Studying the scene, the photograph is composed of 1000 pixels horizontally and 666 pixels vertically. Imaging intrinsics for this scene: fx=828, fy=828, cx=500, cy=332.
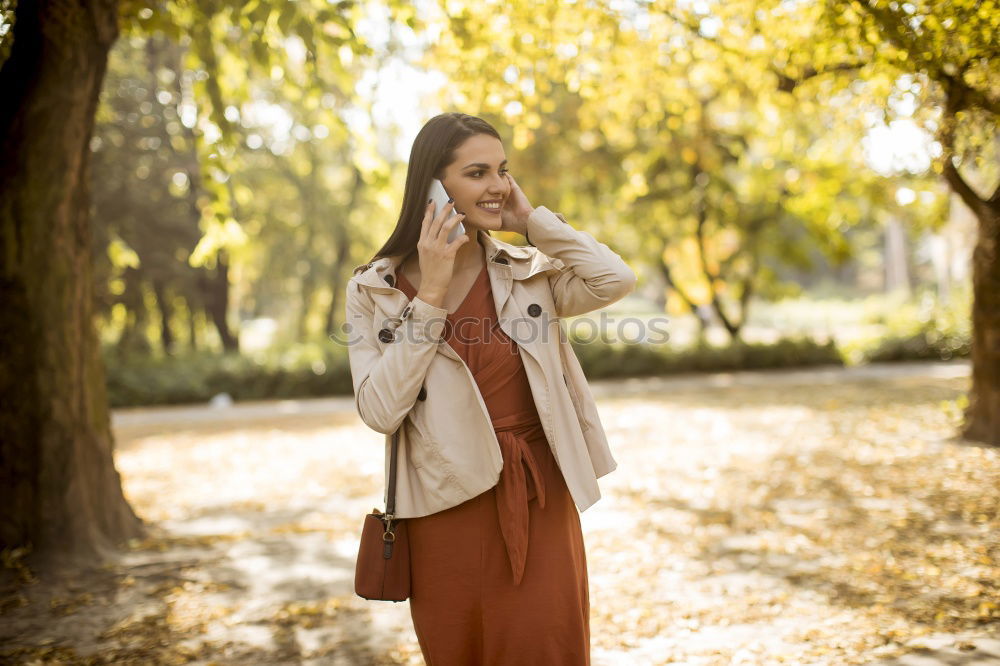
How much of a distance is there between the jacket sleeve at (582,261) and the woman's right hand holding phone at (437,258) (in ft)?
1.03

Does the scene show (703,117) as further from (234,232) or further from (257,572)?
(257,572)

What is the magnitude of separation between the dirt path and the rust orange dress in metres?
1.78

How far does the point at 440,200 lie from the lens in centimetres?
264

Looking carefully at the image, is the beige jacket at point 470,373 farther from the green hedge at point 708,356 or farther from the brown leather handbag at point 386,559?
the green hedge at point 708,356

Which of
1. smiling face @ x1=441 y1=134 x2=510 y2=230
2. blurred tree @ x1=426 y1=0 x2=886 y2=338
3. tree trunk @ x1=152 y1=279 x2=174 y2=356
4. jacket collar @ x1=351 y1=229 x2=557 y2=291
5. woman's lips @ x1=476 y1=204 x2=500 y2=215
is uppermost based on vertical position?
blurred tree @ x1=426 y1=0 x2=886 y2=338

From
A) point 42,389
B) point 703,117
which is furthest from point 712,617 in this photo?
point 703,117

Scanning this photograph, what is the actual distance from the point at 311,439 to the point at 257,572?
266 inches

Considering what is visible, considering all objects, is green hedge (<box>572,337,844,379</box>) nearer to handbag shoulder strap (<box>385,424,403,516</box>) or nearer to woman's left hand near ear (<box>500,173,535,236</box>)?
woman's left hand near ear (<box>500,173,535,236</box>)

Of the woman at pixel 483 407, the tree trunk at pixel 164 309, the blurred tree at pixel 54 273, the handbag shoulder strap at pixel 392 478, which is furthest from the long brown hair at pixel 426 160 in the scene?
the tree trunk at pixel 164 309

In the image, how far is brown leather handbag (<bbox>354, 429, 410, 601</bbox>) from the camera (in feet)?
8.59

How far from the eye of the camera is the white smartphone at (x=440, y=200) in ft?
8.52

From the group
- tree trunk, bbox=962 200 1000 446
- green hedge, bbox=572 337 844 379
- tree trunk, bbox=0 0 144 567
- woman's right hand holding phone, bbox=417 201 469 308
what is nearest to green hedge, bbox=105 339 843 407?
green hedge, bbox=572 337 844 379

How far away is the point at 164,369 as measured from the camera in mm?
18609

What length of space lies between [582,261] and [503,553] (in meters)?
0.96
